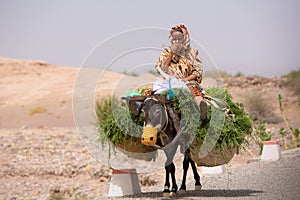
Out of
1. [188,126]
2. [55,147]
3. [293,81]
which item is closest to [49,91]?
[293,81]

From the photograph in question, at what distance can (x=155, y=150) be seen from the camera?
364 inches

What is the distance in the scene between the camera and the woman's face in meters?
8.86

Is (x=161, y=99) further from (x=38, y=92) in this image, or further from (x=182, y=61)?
(x=38, y=92)

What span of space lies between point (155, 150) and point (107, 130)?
81cm

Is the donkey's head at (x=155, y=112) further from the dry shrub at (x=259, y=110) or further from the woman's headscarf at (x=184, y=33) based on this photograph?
the dry shrub at (x=259, y=110)

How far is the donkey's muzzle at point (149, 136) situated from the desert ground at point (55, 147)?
1.79 m

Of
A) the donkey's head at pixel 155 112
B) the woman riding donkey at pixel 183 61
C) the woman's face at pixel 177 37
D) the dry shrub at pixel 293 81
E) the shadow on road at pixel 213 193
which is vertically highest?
the dry shrub at pixel 293 81

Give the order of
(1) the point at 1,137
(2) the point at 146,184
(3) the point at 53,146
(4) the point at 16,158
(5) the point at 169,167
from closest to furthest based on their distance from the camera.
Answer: (5) the point at 169,167
(2) the point at 146,184
(4) the point at 16,158
(3) the point at 53,146
(1) the point at 1,137

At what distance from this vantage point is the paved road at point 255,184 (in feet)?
29.0

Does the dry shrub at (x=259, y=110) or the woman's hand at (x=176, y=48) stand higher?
the woman's hand at (x=176, y=48)

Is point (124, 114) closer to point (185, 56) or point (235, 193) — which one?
point (185, 56)

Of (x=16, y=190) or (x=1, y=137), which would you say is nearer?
(x=16, y=190)

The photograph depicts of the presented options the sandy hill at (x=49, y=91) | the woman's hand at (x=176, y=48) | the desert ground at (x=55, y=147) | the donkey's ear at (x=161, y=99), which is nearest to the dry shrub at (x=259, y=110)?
the desert ground at (x=55, y=147)

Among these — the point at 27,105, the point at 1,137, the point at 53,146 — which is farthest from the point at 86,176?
the point at 27,105
